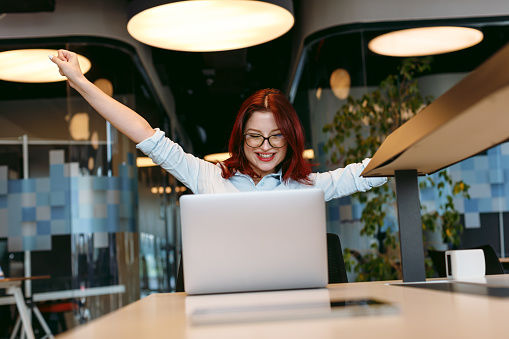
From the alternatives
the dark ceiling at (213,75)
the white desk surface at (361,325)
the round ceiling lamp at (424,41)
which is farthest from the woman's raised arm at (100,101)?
the round ceiling lamp at (424,41)

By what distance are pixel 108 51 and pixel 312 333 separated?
643cm

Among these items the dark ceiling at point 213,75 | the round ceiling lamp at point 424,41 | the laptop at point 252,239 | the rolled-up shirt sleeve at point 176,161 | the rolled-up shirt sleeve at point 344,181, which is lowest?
the laptop at point 252,239

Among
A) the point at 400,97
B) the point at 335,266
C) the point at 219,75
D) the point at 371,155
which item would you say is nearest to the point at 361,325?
the point at 335,266

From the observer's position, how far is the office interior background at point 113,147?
645 cm

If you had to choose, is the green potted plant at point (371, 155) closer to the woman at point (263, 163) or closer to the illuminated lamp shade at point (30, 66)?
the illuminated lamp shade at point (30, 66)

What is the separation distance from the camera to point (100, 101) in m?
2.37

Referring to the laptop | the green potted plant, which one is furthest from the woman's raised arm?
the green potted plant

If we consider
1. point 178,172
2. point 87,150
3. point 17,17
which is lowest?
point 178,172

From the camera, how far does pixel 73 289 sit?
645cm

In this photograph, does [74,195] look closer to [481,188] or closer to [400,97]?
[400,97]

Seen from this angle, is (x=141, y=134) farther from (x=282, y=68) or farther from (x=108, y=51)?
(x=282, y=68)

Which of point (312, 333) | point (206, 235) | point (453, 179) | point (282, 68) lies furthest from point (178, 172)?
point (282, 68)

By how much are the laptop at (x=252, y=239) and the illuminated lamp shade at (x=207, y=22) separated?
2.67 m

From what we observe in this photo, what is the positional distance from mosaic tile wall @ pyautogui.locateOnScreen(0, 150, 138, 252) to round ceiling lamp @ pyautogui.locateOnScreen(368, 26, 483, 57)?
128 inches
